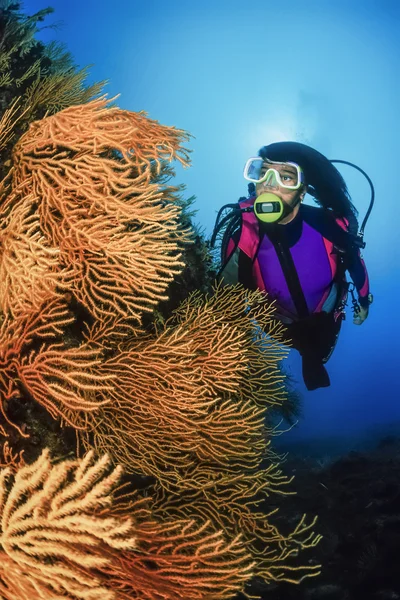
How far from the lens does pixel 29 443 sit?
315cm

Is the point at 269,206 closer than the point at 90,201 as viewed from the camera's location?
No

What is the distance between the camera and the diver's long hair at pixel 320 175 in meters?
6.02

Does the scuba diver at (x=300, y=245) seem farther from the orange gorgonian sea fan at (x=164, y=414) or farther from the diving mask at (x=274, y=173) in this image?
the orange gorgonian sea fan at (x=164, y=414)

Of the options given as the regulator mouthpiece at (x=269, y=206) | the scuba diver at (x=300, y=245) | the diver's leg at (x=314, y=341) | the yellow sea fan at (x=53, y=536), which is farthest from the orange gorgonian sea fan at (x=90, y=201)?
the diver's leg at (x=314, y=341)

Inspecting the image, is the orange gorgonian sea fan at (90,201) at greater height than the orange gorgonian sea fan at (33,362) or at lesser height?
greater

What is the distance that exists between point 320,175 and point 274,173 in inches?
26.7

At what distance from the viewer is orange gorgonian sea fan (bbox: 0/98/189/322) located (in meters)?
2.96

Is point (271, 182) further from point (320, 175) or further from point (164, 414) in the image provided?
point (164, 414)

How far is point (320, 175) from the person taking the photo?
602 centimetres

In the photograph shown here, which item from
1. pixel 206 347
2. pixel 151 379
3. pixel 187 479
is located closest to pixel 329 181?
pixel 206 347

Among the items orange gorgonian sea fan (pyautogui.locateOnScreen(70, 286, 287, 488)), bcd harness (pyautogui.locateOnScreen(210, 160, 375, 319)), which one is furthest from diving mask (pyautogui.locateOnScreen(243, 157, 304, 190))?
orange gorgonian sea fan (pyautogui.locateOnScreen(70, 286, 287, 488))

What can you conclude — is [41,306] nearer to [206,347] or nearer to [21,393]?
[21,393]

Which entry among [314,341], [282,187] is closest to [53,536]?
[282,187]

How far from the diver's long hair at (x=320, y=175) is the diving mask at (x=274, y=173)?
0.10 metres
